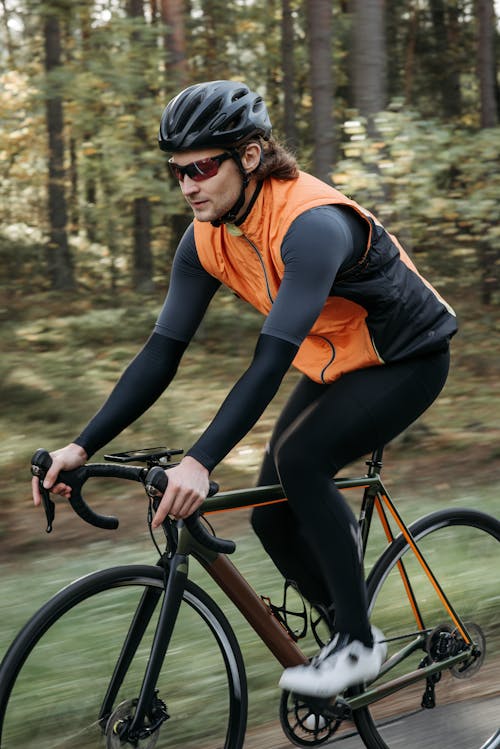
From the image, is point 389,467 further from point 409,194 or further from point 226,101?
point 226,101

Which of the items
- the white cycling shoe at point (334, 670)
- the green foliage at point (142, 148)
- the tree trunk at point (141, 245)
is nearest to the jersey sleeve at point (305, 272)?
the white cycling shoe at point (334, 670)

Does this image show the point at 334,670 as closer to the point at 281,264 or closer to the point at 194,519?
the point at 194,519

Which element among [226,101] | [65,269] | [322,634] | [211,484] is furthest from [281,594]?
[65,269]

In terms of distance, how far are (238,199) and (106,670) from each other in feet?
4.86

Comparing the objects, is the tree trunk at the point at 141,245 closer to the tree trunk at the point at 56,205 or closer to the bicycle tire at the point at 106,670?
the tree trunk at the point at 56,205

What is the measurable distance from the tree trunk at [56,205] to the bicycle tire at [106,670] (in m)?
12.7

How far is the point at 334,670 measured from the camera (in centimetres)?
290

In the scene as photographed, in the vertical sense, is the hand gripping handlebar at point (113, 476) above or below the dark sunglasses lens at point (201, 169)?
below

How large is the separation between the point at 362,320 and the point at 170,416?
635cm

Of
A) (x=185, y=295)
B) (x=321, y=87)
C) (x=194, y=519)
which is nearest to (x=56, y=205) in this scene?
(x=321, y=87)

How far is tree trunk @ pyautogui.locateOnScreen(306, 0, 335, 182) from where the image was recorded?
8.27m

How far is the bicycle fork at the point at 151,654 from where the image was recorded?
2605mm

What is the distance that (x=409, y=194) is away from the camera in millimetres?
7484

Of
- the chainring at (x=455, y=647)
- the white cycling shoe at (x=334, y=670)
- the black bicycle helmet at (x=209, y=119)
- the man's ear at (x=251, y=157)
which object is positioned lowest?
the chainring at (x=455, y=647)
